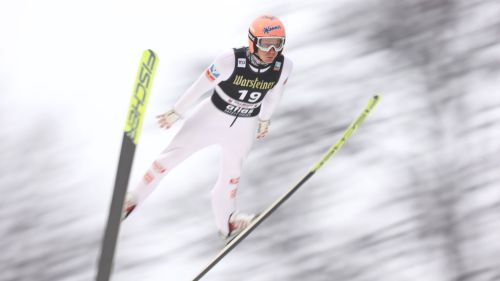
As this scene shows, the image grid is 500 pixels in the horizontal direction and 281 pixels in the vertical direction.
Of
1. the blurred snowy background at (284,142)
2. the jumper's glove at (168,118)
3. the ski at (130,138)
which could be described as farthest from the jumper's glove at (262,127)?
the blurred snowy background at (284,142)

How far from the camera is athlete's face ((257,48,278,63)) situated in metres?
4.40

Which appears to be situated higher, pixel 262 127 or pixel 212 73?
pixel 212 73

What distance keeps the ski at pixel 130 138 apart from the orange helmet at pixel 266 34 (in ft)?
1.95

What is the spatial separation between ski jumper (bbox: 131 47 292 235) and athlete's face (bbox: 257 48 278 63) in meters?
0.07

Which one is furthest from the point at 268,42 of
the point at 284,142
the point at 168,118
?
the point at 284,142

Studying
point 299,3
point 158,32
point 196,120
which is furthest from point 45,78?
point 196,120

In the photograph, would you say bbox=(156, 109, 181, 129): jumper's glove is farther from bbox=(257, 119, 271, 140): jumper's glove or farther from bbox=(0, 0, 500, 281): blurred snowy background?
A: bbox=(0, 0, 500, 281): blurred snowy background

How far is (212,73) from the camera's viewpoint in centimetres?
448

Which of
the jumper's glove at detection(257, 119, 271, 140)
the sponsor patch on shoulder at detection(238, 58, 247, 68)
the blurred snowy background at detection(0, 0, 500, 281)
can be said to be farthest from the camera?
the blurred snowy background at detection(0, 0, 500, 281)

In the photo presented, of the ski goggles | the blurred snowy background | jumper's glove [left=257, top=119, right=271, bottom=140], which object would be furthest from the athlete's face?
the blurred snowy background

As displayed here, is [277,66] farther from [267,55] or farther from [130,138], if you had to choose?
[130,138]

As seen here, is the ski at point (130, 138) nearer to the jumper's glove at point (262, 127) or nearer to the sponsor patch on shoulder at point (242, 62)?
the sponsor patch on shoulder at point (242, 62)

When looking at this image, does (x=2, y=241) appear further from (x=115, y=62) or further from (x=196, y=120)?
(x=196, y=120)

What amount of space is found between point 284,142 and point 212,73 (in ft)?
7.85
